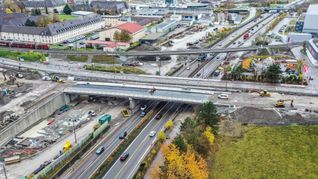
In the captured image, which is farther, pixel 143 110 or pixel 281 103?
pixel 143 110

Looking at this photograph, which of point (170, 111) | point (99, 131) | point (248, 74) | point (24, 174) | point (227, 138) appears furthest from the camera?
A: point (248, 74)

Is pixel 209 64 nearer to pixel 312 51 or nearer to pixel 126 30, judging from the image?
pixel 312 51

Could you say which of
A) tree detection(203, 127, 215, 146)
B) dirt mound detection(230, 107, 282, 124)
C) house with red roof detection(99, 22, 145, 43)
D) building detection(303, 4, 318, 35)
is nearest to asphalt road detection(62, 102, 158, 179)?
tree detection(203, 127, 215, 146)

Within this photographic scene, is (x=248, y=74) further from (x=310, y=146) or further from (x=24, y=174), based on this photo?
(x=24, y=174)

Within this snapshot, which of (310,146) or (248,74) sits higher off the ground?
(248,74)

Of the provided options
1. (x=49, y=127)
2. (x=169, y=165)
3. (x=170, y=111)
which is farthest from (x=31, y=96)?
(x=169, y=165)

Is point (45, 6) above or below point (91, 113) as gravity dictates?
above

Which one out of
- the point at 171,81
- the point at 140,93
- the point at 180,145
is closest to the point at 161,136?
the point at 180,145
